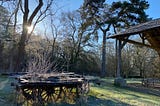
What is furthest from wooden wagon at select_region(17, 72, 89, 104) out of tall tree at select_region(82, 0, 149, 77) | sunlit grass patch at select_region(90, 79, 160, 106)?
tall tree at select_region(82, 0, 149, 77)

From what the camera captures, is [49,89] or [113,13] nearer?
[49,89]

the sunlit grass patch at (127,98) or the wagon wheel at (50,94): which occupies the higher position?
the wagon wheel at (50,94)

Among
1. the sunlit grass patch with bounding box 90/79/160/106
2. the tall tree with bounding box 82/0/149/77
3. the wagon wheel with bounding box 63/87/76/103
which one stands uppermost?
the tall tree with bounding box 82/0/149/77

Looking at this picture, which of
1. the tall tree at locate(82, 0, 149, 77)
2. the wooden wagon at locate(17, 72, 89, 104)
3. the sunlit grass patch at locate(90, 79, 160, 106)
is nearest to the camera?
the wooden wagon at locate(17, 72, 89, 104)

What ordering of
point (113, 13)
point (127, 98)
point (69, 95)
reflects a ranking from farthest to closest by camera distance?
point (113, 13)
point (127, 98)
point (69, 95)

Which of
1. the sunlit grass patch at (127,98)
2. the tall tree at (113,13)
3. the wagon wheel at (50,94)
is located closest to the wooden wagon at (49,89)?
the wagon wheel at (50,94)

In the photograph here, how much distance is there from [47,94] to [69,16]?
26104 mm

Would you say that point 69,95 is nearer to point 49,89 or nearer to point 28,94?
point 49,89

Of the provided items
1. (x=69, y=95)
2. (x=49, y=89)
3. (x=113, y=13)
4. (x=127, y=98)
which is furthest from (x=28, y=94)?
(x=113, y=13)

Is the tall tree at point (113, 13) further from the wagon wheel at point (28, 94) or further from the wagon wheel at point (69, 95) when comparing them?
the wagon wheel at point (28, 94)

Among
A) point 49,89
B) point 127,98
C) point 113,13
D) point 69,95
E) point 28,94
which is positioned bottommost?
point 127,98

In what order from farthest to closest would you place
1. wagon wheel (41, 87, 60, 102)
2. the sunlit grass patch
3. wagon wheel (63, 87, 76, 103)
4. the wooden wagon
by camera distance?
the sunlit grass patch → wagon wheel (63, 87, 76, 103) → wagon wheel (41, 87, 60, 102) → the wooden wagon

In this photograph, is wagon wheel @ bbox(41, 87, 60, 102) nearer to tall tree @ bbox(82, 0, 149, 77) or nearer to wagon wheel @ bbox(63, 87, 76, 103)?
wagon wheel @ bbox(63, 87, 76, 103)

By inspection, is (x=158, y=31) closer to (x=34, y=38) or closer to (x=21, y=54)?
(x=21, y=54)
